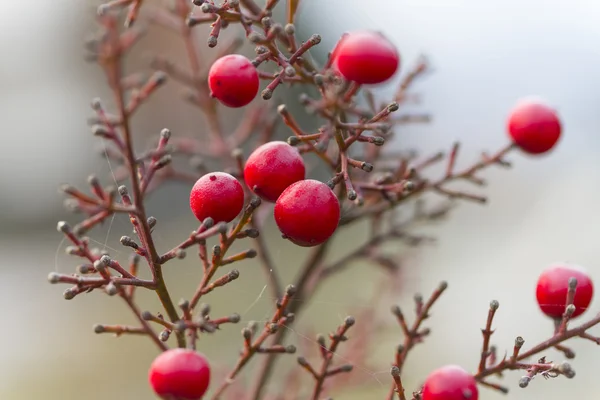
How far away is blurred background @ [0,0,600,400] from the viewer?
12.9ft

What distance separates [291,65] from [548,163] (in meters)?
5.95

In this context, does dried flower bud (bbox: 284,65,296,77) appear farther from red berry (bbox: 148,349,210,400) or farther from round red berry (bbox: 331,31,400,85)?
red berry (bbox: 148,349,210,400)

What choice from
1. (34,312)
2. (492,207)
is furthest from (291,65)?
(34,312)

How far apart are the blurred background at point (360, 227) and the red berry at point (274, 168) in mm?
597

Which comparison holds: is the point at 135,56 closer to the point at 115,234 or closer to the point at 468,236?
the point at 115,234

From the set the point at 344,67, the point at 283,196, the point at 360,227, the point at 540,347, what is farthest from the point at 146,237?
the point at 360,227

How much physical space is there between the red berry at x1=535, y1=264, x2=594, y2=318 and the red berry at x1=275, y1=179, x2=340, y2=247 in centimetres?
46

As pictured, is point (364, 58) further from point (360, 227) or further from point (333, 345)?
point (360, 227)

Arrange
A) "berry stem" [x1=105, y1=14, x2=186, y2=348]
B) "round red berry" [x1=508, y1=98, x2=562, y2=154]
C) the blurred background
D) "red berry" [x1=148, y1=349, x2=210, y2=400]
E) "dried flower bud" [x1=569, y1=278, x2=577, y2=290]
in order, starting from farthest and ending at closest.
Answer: the blurred background < "round red berry" [x1=508, y1=98, x2=562, y2=154] < "dried flower bud" [x1=569, y1=278, x2=577, y2=290] < "berry stem" [x1=105, y1=14, x2=186, y2=348] < "red berry" [x1=148, y1=349, x2=210, y2=400]

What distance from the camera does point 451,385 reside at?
3.10 ft

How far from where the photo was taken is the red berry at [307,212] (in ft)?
3.12

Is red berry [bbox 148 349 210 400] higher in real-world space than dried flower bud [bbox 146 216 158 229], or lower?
lower

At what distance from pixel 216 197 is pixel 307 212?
0.16 meters

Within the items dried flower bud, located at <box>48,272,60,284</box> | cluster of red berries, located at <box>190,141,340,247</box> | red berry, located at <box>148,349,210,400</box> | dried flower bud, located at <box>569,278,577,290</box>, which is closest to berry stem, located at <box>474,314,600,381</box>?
dried flower bud, located at <box>569,278,577,290</box>
